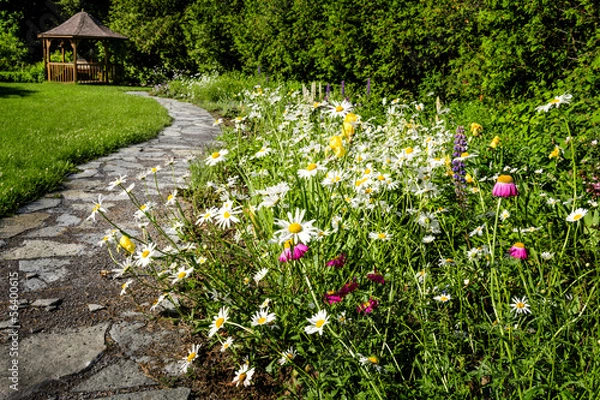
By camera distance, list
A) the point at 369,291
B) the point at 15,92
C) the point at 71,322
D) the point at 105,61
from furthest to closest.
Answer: the point at 105,61, the point at 15,92, the point at 71,322, the point at 369,291

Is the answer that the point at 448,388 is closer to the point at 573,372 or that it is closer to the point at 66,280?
the point at 573,372

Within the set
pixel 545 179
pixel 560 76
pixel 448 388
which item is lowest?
pixel 448 388

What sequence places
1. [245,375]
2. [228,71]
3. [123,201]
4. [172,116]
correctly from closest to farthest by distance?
[245,375], [123,201], [172,116], [228,71]

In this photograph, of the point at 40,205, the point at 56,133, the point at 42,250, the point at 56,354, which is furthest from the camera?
the point at 56,133

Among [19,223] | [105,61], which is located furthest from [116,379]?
[105,61]

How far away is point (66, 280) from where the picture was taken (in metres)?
2.53

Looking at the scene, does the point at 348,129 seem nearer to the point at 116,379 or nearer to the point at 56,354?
the point at 116,379

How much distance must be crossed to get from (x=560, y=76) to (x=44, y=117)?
23.5 feet

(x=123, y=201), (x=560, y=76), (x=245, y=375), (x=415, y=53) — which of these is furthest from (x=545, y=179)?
(x=415, y=53)

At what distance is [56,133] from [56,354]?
4952 millimetres

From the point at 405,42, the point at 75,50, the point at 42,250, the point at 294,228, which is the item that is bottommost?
the point at 42,250

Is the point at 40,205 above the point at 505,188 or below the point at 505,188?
below

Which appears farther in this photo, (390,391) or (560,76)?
(560,76)

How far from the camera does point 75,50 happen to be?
1544 cm
